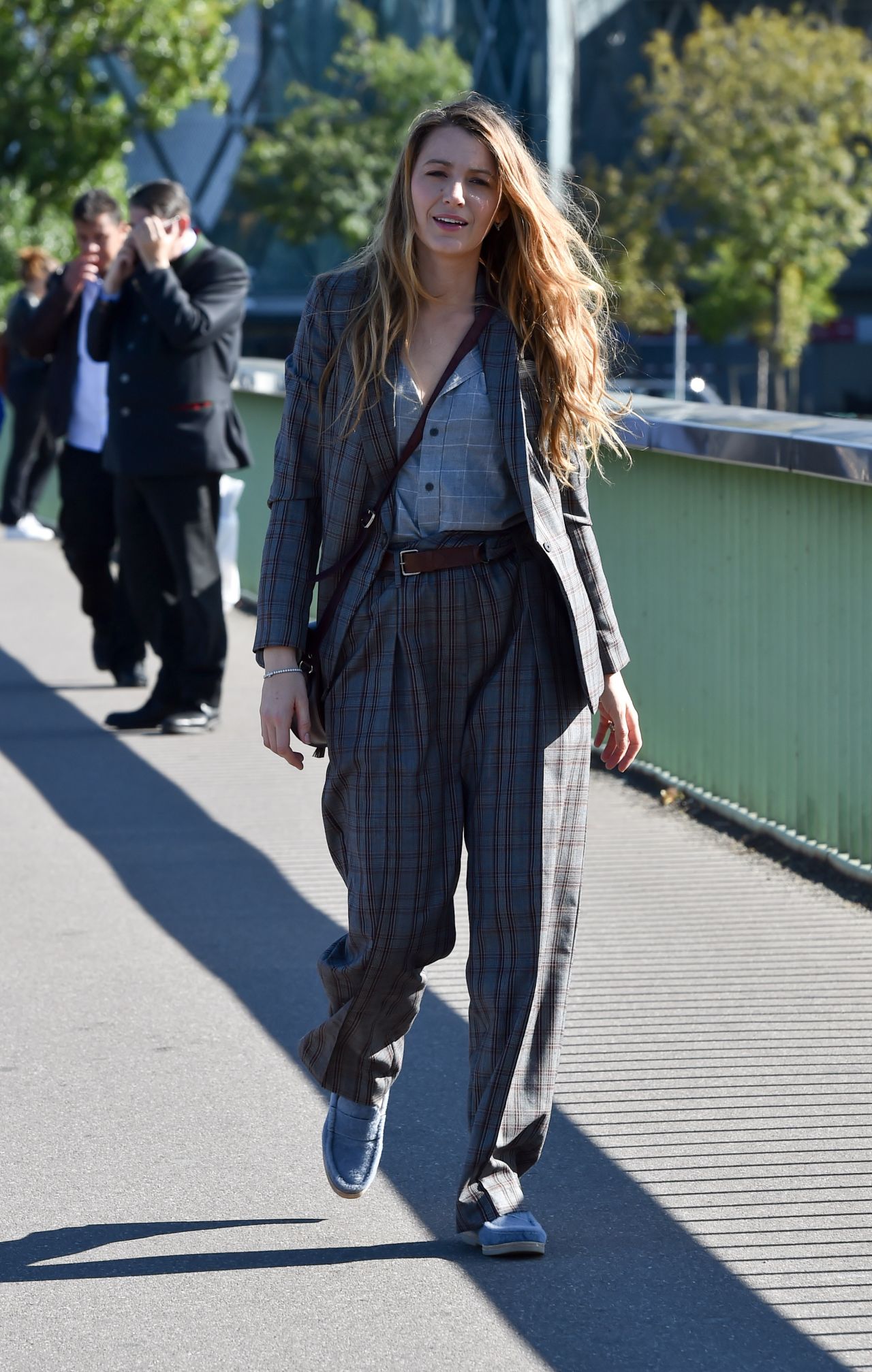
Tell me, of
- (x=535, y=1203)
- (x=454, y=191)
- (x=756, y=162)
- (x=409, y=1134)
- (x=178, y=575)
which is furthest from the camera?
(x=756, y=162)

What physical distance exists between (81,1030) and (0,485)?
13923 millimetres

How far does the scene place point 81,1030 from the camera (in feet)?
15.6

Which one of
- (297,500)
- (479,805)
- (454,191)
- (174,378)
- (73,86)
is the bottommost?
(479,805)

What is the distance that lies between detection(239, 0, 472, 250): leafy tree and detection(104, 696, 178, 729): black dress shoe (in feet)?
118

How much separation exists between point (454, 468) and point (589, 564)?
1.03 ft

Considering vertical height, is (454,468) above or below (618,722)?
above

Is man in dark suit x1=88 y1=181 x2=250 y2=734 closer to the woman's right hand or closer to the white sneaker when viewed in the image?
the woman's right hand

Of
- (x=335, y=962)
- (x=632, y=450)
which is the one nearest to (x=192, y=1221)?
(x=335, y=962)

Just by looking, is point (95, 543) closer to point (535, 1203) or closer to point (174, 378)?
point (174, 378)

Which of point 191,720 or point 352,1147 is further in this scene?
point 191,720

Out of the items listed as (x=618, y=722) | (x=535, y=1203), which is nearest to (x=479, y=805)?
(x=618, y=722)

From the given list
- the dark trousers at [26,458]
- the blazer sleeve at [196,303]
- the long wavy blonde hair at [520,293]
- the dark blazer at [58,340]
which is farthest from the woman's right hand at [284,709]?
the dark trousers at [26,458]

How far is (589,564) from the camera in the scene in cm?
354

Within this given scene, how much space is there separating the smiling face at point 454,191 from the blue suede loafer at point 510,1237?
1629 mm
